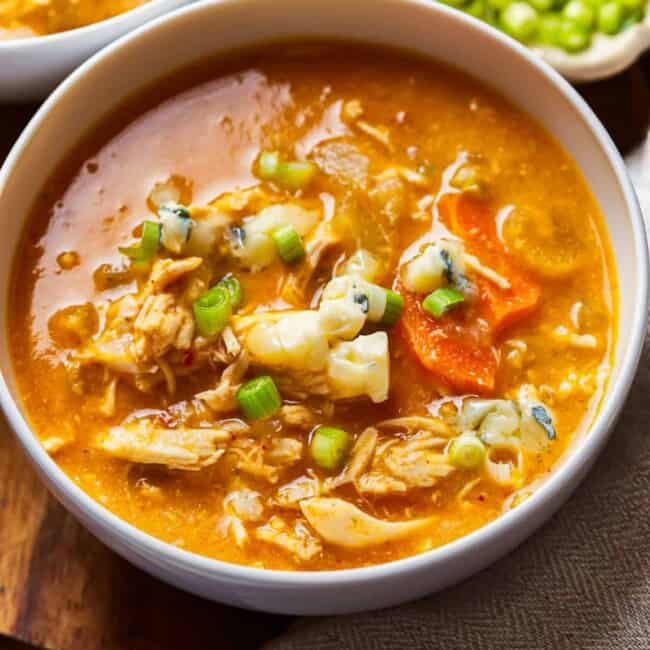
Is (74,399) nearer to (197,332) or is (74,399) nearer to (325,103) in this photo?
(197,332)

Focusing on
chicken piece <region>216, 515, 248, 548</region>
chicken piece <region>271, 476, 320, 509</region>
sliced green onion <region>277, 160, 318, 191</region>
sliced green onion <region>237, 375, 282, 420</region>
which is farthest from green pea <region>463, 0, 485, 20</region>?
chicken piece <region>216, 515, 248, 548</region>

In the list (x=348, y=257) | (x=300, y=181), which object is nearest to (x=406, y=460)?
(x=348, y=257)

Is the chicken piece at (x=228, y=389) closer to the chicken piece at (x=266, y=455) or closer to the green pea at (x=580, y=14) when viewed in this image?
the chicken piece at (x=266, y=455)

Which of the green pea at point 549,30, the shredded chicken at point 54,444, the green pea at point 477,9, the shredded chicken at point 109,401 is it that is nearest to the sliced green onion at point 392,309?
the shredded chicken at point 109,401

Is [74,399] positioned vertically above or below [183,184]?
below

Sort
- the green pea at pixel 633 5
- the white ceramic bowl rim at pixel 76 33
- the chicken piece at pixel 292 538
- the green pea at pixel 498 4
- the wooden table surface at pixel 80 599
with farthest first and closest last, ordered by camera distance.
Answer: the green pea at pixel 498 4 < the green pea at pixel 633 5 < the white ceramic bowl rim at pixel 76 33 < the wooden table surface at pixel 80 599 < the chicken piece at pixel 292 538

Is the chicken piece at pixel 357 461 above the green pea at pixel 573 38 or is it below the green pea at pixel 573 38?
below
